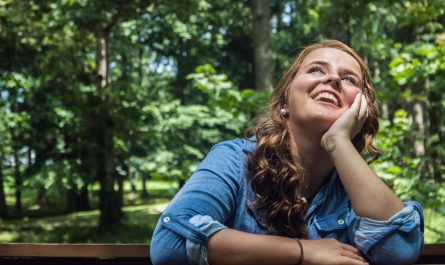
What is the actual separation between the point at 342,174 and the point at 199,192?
1.53 feet

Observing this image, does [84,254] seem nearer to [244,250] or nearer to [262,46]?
[244,250]

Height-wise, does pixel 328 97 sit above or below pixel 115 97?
above

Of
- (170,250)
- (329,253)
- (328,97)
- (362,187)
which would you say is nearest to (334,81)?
(328,97)

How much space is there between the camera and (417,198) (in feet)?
14.0

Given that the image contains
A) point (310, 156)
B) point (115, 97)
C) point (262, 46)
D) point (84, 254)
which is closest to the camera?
point (310, 156)

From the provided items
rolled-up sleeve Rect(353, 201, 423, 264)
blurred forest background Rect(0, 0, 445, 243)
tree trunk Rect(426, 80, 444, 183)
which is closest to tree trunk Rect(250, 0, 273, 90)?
blurred forest background Rect(0, 0, 445, 243)

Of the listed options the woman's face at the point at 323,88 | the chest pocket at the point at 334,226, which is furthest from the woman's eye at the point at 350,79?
the chest pocket at the point at 334,226

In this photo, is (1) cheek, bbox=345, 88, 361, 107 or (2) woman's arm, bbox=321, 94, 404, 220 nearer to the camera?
(2) woman's arm, bbox=321, 94, 404, 220

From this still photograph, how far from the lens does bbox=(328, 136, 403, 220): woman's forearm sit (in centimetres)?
141

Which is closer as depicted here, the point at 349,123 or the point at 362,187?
the point at 362,187

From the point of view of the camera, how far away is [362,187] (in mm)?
1440

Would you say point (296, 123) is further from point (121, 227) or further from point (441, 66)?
point (121, 227)

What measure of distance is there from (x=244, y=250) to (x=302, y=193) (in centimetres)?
39

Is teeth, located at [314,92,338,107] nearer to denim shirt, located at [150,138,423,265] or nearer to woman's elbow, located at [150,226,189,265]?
denim shirt, located at [150,138,423,265]
